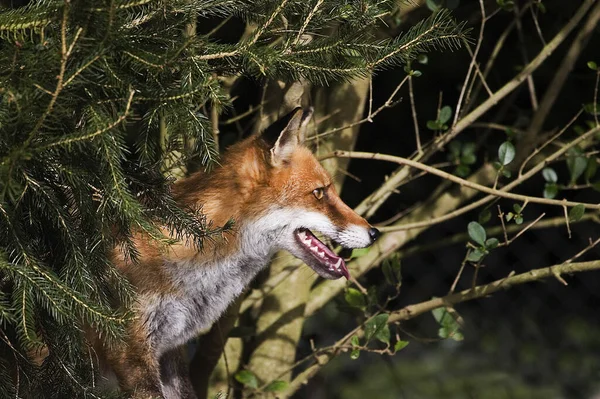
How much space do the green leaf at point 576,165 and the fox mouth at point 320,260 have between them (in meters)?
1.31

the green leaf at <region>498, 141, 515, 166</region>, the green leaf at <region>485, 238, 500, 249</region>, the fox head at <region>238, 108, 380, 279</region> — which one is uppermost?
the fox head at <region>238, 108, 380, 279</region>

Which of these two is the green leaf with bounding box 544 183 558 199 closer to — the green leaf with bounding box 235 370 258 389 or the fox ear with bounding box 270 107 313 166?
the fox ear with bounding box 270 107 313 166

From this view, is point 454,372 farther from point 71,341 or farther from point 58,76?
point 58,76

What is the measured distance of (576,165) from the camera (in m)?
4.01

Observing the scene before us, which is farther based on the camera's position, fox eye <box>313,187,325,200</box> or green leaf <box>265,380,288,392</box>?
green leaf <box>265,380,288,392</box>

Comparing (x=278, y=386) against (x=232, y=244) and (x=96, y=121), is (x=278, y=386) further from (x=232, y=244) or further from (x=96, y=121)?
(x=96, y=121)

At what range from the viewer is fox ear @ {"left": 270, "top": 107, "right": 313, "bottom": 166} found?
3.08 metres

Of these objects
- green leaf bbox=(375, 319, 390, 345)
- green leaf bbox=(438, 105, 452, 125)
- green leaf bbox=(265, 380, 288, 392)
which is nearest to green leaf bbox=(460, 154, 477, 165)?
green leaf bbox=(438, 105, 452, 125)

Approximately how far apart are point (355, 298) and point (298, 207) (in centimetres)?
77

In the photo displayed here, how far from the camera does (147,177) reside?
2480 millimetres

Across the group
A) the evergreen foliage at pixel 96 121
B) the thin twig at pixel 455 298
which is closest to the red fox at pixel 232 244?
the evergreen foliage at pixel 96 121

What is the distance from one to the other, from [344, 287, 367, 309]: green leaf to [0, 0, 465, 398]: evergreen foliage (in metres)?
1.37

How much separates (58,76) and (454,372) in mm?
3545

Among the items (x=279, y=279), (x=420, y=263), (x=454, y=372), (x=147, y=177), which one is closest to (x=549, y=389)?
(x=454, y=372)
